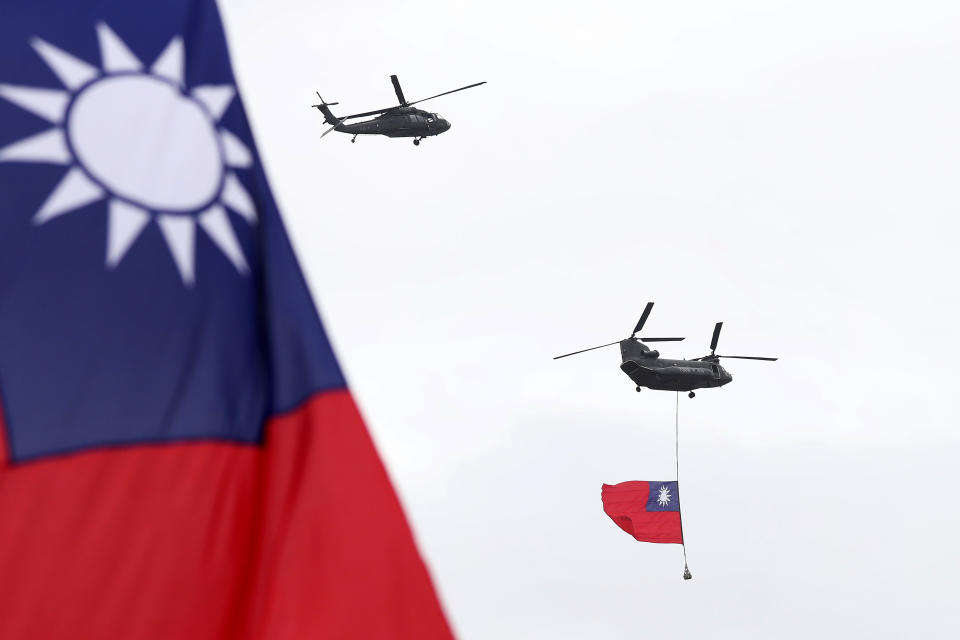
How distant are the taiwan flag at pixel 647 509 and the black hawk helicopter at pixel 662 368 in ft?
43.3

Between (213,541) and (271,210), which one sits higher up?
(271,210)

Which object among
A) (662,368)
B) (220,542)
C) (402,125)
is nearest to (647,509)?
(662,368)

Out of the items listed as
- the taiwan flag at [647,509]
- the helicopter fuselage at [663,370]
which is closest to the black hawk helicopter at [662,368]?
the helicopter fuselage at [663,370]

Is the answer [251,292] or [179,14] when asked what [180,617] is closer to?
[251,292]

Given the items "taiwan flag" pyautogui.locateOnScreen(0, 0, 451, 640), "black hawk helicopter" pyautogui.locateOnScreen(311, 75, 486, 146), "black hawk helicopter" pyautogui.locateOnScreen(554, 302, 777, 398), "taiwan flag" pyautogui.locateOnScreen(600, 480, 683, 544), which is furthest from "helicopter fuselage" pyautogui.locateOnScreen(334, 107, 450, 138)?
"taiwan flag" pyautogui.locateOnScreen(0, 0, 451, 640)

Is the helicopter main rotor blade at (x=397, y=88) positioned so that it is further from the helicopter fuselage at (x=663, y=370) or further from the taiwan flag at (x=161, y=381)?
the taiwan flag at (x=161, y=381)

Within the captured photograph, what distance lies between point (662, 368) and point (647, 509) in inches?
676

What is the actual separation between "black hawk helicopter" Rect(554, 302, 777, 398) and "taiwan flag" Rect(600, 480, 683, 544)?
1321cm

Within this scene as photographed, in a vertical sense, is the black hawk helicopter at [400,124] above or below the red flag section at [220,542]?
below

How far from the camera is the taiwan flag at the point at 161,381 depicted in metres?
7.94

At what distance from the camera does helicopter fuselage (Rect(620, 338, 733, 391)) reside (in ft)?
241

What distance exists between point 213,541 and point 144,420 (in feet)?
2.62

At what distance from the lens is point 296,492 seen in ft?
27.8

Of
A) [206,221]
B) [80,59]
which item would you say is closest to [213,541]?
[206,221]
